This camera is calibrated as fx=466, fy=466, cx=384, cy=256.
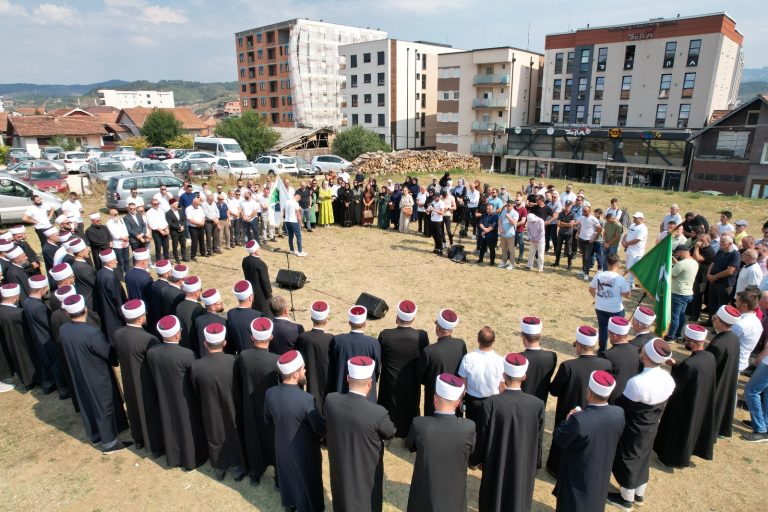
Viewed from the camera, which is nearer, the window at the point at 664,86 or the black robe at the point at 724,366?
the black robe at the point at 724,366

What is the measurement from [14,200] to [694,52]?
52.8 meters

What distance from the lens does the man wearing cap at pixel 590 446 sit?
398 centimetres

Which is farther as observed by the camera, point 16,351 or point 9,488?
point 16,351

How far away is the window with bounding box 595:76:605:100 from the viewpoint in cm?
4909

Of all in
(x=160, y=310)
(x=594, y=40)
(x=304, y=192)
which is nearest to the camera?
(x=160, y=310)

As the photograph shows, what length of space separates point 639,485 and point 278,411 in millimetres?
3747

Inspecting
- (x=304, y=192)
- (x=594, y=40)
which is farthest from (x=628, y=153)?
(x=304, y=192)

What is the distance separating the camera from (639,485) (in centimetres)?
479

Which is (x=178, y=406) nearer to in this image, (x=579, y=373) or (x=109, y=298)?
(x=109, y=298)

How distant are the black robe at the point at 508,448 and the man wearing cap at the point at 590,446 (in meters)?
0.28

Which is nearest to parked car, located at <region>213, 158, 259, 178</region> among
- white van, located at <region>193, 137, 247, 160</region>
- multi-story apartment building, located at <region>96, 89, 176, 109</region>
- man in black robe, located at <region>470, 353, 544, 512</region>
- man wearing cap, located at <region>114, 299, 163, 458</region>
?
white van, located at <region>193, 137, 247, 160</region>

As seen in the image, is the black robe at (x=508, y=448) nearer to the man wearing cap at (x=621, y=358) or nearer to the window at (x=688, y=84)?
the man wearing cap at (x=621, y=358)

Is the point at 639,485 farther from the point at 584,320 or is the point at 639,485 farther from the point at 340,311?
the point at 340,311

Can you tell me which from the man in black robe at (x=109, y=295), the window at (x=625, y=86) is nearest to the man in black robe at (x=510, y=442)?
the man in black robe at (x=109, y=295)
